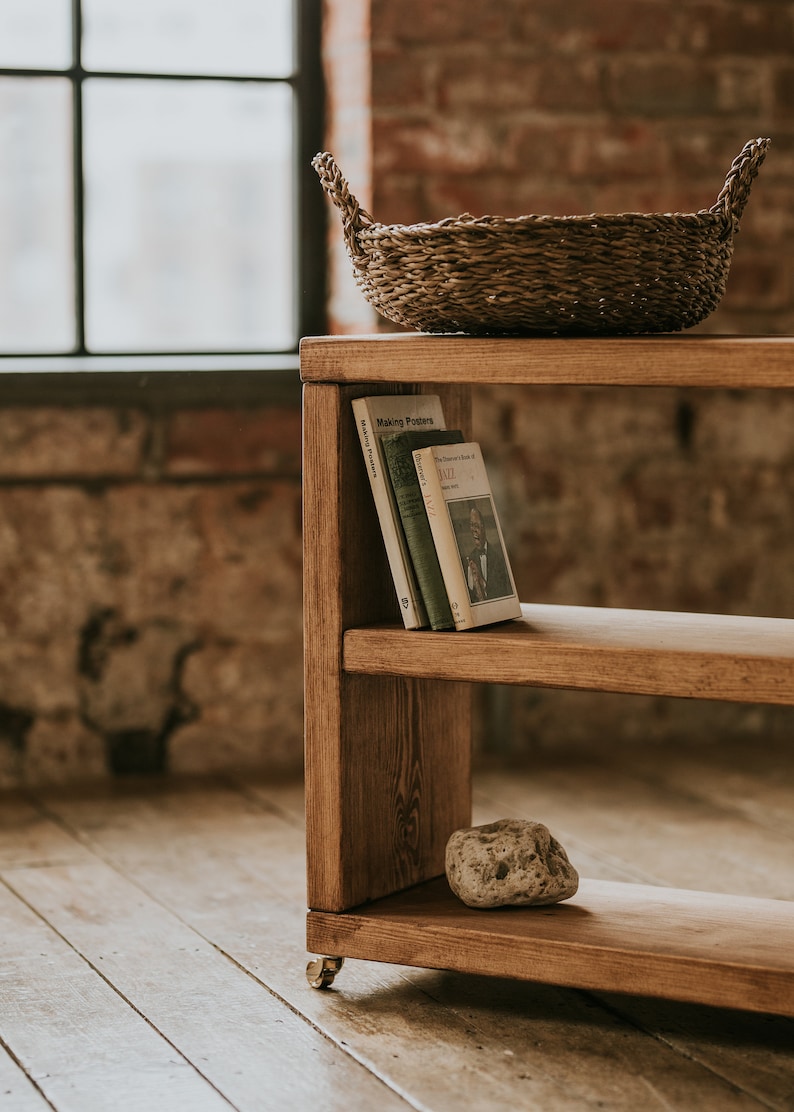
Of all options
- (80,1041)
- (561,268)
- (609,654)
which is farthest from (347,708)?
(561,268)

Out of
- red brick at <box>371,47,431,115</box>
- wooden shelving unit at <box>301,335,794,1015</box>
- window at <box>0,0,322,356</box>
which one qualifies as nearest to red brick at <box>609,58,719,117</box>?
red brick at <box>371,47,431,115</box>

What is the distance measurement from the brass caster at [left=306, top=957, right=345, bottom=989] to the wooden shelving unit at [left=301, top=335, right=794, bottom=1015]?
0.03 metres

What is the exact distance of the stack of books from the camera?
2086 millimetres

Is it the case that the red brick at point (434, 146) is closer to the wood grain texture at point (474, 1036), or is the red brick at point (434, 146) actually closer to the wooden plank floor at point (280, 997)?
the wooden plank floor at point (280, 997)

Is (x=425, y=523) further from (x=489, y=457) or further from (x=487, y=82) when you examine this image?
(x=487, y=82)

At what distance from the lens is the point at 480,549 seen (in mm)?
2145

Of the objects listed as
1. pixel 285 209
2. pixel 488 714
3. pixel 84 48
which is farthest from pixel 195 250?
pixel 488 714

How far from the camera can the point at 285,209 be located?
3.47 meters

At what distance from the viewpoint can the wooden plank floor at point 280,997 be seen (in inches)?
73.9

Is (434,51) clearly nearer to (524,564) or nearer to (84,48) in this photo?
(84,48)

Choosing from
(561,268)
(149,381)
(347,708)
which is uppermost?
(561,268)

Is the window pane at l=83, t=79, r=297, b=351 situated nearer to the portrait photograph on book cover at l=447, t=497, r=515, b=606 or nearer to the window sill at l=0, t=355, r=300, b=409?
the window sill at l=0, t=355, r=300, b=409

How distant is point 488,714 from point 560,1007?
1433 mm

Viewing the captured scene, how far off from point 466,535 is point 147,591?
1.34 meters
